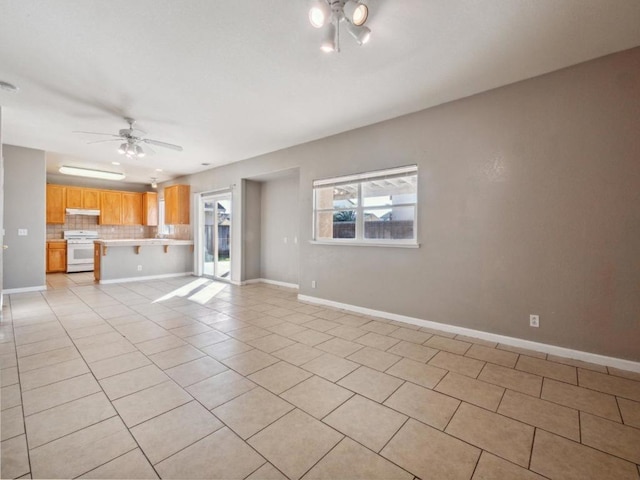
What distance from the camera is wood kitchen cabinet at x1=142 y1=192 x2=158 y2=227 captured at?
30.8ft

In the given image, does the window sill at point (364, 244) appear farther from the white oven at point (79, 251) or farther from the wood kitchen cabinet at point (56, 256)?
the wood kitchen cabinet at point (56, 256)

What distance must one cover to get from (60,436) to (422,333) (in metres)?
3.31

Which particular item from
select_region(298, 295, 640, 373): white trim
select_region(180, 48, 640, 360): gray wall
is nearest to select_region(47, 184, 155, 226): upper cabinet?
select_region(298, 295, 640, 373): white trim

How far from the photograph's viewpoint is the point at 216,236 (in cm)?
739

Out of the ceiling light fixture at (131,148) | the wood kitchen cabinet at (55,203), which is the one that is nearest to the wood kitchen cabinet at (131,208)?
the wood kitchen cabinet at (55,203)

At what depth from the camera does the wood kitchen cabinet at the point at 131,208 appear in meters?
9.29

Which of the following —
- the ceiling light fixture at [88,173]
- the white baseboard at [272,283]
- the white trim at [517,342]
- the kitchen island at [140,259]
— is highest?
the ceiling light fixture at [88,173]

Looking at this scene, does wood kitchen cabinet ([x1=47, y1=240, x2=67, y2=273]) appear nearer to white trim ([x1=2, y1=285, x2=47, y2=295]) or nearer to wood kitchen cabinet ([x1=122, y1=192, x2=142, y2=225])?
wood kitchen cabinet ([x1=122, y1=192, x2=142, y2=225])

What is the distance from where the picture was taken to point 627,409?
6.63 ft

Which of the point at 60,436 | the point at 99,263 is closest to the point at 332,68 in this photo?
the point at 60,436

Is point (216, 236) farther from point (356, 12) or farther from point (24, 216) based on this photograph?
point (356, 12)

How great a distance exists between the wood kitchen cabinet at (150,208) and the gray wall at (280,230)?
4.74 meters

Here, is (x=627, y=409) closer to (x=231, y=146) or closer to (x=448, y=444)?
(x=448, y=444)

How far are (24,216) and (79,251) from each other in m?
3.12
